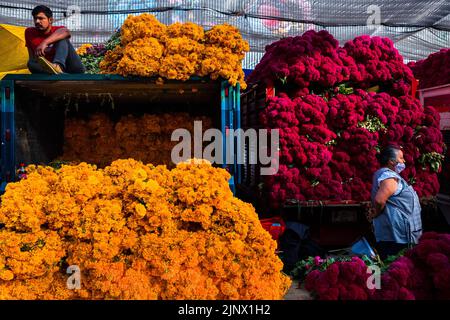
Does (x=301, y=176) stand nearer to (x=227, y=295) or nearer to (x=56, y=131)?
(x=227, y=295)

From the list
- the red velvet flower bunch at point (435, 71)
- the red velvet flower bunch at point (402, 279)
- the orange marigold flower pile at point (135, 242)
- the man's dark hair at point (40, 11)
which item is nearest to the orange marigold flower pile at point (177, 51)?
the man's dark hair at point (40, 11)

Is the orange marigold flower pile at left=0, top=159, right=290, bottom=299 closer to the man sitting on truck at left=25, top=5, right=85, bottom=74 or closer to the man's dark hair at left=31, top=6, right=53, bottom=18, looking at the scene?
the man sitting on truck at left=25, top=5, right=85, bottom=74

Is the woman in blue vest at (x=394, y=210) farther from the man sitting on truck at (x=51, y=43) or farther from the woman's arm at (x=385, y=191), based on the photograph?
the man sitting on truck at (x=51, y=43)

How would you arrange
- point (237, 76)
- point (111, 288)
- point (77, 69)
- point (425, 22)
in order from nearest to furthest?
1. point (111, 288)
2. point (237, 76)
3. point (77, 69)
4. point (425, 22)

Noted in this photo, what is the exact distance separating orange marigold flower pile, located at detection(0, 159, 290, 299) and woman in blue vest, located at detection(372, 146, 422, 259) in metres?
1.75

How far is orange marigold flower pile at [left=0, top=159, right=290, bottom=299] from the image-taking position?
8.62 ft

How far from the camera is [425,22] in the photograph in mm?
9930

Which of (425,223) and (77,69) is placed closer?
(77,69)

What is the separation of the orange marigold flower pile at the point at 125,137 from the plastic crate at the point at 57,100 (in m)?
0.18

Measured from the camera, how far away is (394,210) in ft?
13.7

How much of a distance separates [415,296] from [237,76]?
99.5 inches

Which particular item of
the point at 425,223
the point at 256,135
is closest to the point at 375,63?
the point at 256,135

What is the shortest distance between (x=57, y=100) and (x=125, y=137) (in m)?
1.00

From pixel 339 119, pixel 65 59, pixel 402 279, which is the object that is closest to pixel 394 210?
pixel 402 279
